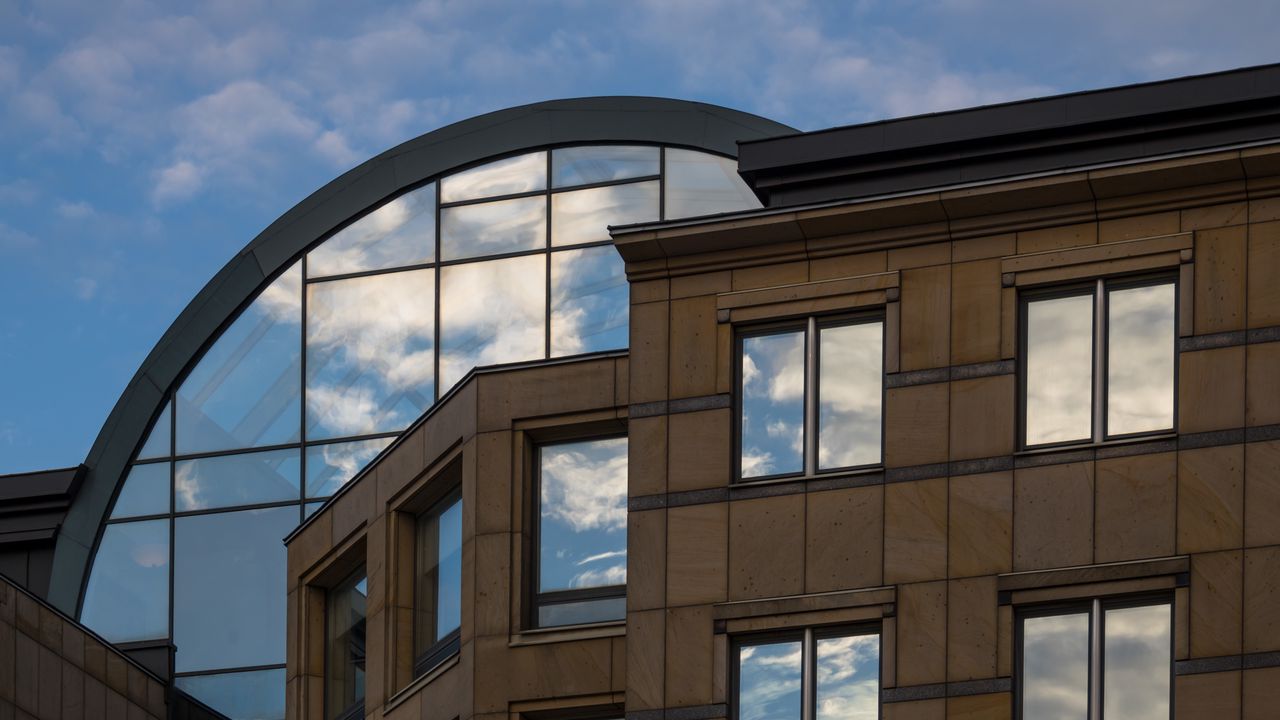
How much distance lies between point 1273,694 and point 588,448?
1060 centimetres

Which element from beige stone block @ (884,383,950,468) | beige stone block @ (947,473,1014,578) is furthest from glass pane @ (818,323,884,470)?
beige stone block @ (947,473,1014,578)

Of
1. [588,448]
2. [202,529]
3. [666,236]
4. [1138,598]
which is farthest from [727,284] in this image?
[202,529]

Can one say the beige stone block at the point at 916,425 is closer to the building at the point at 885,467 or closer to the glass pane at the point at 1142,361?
the building at the point at 885,467

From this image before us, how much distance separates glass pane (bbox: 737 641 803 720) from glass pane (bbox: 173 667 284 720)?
2196 centimetres

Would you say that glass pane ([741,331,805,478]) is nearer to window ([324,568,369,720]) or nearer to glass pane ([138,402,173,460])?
window ([324,568,369,720])

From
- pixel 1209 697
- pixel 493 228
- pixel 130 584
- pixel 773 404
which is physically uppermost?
pixel 493 228

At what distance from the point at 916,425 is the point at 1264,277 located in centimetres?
465

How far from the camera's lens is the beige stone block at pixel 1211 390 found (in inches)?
1210

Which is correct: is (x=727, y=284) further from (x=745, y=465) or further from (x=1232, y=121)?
(x=1232, y=121)

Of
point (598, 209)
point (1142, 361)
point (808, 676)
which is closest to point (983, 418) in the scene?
point (1142, 361)

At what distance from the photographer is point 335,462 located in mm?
53344

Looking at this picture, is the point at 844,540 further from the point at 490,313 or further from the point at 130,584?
the point at 130,584

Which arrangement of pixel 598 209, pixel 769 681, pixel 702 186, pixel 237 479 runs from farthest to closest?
1. pixel 237 479
2. pixel 598 209
3. pixel 702 186
4. pixel 769 681

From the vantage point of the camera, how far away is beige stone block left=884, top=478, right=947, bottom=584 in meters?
31.6
